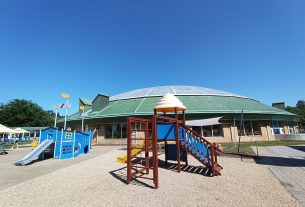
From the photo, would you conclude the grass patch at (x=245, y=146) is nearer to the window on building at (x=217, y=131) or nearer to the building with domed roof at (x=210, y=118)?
the building with domed roof at (x=210, y=118)

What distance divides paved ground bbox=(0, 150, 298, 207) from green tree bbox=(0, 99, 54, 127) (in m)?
65.0

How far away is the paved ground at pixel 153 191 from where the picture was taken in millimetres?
5203

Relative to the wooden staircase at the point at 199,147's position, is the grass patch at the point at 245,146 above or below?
below

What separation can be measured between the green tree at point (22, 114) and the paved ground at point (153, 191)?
2560 inches

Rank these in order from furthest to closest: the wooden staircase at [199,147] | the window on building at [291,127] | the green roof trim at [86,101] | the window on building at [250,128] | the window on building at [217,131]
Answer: the green roof trim at [86,101]
the window on building at [291,127]
the window on building at [250,128]
the window on building at [217,131]
the wooden staircase at [199,147]

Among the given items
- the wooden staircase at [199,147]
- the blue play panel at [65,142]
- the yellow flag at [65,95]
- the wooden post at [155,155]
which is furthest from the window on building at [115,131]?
the wooden post at [155,155]

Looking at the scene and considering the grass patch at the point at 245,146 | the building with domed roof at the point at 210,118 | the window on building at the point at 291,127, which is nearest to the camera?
the grass patch at the point at 245,146

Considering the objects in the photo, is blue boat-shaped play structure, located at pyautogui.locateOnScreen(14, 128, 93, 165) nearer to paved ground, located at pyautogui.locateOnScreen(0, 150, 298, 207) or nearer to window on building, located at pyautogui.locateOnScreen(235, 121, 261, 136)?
paved ground, located at pyautogui.locateOnScreen(0, 150, 298, 207)

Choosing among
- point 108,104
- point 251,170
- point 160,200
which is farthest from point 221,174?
→ point 108,104

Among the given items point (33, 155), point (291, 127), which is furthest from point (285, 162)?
point (291, 127)

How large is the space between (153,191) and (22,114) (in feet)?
230

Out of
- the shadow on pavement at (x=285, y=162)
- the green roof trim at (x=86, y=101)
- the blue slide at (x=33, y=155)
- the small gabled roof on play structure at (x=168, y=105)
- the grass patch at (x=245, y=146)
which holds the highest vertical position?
the green roof trim at (x=86, y=101)

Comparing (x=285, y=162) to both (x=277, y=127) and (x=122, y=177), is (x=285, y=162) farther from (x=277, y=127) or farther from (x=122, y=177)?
(x=277, y=127)

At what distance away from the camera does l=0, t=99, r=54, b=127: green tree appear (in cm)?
5884
